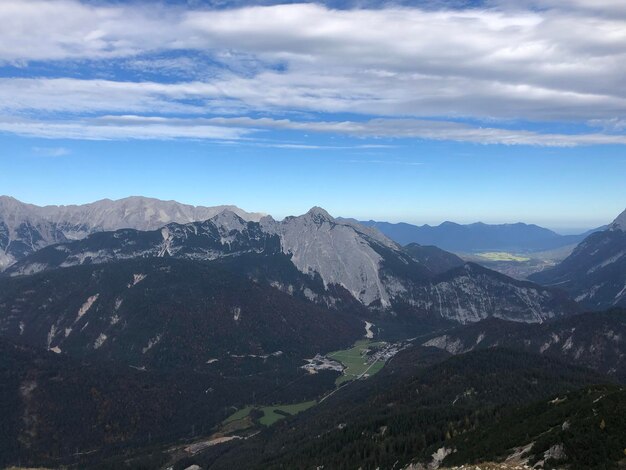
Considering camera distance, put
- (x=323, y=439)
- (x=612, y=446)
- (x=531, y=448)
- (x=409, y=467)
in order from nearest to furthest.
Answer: (x=612, y=446) < (x=531, y=448) < (x=409, y=467) < (x=323, y=439)

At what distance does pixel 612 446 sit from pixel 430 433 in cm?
7400

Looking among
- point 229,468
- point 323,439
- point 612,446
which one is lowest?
point 229,468

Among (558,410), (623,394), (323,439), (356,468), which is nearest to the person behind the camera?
(623,394)

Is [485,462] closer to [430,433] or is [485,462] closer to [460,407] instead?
[430,433]

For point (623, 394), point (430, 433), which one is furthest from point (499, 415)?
point (623, 394)

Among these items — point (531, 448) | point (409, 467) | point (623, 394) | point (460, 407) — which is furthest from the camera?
point (460, 407)

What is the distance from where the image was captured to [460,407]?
177 metres

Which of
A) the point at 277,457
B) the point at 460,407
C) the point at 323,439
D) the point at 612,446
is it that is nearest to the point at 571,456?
the point at 612,446

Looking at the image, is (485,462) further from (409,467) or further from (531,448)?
(409,467)

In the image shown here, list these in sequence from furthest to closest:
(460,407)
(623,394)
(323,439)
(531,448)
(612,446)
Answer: (323,439) → (460,407) → (623,394) → (531,448) → (612,446)

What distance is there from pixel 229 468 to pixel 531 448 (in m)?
129

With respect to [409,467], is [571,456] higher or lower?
higher

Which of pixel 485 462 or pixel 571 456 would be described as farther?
pixel 485 462

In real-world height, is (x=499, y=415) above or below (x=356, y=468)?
above
